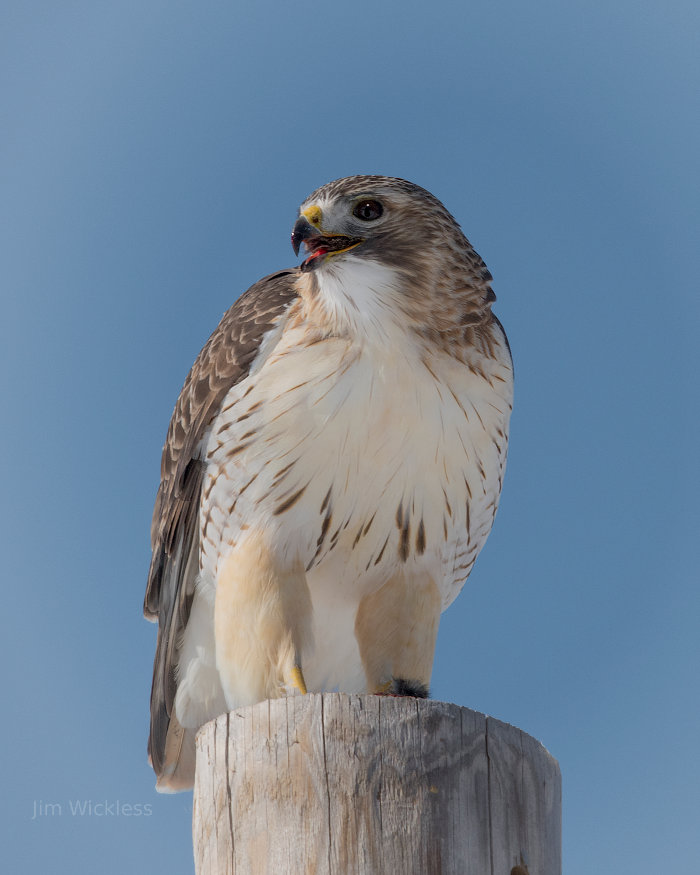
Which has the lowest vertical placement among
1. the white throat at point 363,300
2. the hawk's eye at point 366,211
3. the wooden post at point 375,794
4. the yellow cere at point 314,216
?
the wooden post at point 375,794

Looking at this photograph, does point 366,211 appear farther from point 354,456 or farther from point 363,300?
point 354,456

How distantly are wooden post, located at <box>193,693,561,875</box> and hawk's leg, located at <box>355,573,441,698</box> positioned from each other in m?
1.50

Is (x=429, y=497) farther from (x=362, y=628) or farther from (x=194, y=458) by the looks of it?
(x=194, y=458)

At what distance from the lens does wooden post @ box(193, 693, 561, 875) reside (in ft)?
8.76

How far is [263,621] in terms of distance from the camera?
166 inches

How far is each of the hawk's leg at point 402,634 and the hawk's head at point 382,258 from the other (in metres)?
1.07

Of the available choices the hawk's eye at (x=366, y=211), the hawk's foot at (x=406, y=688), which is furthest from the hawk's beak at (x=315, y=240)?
the hawk's foot at (x=406, y=688)

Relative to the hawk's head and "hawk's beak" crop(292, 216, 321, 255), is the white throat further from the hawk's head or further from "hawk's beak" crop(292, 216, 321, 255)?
"hawk's beak" crop(292, 216, 321, 255)

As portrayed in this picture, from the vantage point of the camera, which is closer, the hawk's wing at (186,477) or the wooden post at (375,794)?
the wooden post at (375,794)

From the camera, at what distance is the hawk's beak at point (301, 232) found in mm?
4246

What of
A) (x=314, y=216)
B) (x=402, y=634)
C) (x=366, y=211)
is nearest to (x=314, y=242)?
(x=314, y=216)

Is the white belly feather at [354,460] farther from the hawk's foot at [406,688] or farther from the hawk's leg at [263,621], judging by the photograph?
the hawk's foot at [406,688]

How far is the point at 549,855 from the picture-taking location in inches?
113

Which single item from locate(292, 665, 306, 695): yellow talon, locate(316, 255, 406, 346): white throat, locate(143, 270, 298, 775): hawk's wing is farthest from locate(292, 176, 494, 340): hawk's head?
locate(292, 665, 306, 695): yellow talon
